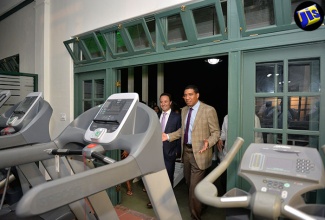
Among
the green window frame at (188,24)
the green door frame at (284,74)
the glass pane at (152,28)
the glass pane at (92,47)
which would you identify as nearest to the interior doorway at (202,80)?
the glass pane at (92,47)

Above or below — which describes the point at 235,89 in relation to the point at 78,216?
above

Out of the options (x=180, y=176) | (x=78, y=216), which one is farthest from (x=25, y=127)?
(x=180, y=176)

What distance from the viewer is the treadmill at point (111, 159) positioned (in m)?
0.74

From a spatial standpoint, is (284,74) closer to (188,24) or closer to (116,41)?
(188,24)

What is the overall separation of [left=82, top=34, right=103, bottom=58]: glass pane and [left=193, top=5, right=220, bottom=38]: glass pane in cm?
160

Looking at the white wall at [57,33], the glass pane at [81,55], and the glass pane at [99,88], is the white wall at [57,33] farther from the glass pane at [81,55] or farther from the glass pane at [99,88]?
the glass pane at [99,88]

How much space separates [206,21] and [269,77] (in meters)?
0.92

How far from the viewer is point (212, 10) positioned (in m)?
2.28

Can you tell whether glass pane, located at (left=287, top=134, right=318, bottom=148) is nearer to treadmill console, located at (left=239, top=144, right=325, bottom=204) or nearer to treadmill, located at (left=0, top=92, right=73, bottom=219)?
treadmill console, located at (left=239, top=144, right=325, bottom=204)

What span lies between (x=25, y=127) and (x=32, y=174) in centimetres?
58

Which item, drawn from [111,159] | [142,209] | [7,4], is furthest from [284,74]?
[7,4]

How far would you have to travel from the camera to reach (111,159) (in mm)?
1064

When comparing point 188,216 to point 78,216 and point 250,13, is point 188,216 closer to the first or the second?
point 78,216

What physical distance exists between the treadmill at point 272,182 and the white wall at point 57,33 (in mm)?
2221
